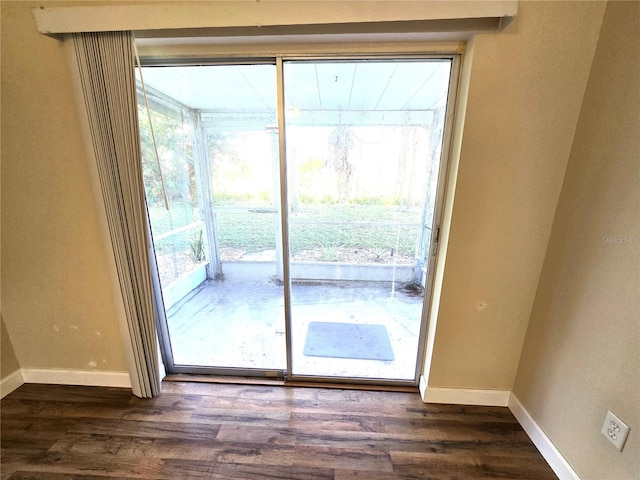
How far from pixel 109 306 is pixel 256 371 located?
105cm

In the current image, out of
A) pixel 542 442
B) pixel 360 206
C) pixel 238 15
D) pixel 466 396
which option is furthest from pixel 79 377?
pixel 542 442

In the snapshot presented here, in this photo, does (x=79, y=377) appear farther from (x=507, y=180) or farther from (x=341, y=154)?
(x=507, y=180)

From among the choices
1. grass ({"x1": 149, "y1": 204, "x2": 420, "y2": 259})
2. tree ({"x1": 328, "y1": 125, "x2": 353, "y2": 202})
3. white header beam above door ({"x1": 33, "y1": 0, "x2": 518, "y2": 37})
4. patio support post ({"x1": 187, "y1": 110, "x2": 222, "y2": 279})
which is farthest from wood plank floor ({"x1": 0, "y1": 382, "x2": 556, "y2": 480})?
white header beam above door ({"x1": 33, "y1": 0, "x2": 518, "y2": 37})

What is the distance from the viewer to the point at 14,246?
1431mm

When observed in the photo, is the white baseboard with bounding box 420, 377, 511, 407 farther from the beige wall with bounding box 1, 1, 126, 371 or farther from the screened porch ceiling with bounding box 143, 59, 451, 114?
the beige wall with bounding box 1, 1, 126, 371

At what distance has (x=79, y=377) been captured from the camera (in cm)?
166

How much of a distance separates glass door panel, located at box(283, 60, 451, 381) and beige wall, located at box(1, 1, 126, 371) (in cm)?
117

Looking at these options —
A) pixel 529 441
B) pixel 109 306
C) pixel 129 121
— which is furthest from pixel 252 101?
pixel 529 441

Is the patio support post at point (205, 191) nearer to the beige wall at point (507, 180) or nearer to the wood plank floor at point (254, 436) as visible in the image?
the wood plank floor at point (254, 436)

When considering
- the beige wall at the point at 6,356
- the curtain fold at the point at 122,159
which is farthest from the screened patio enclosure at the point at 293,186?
the beige wall at the point at 6,356

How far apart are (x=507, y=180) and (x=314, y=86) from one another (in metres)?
1.20

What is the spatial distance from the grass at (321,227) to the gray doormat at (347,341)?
26.9 inches

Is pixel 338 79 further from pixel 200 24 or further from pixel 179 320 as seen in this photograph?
pixel 179 320

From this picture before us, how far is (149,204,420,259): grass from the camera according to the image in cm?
171
